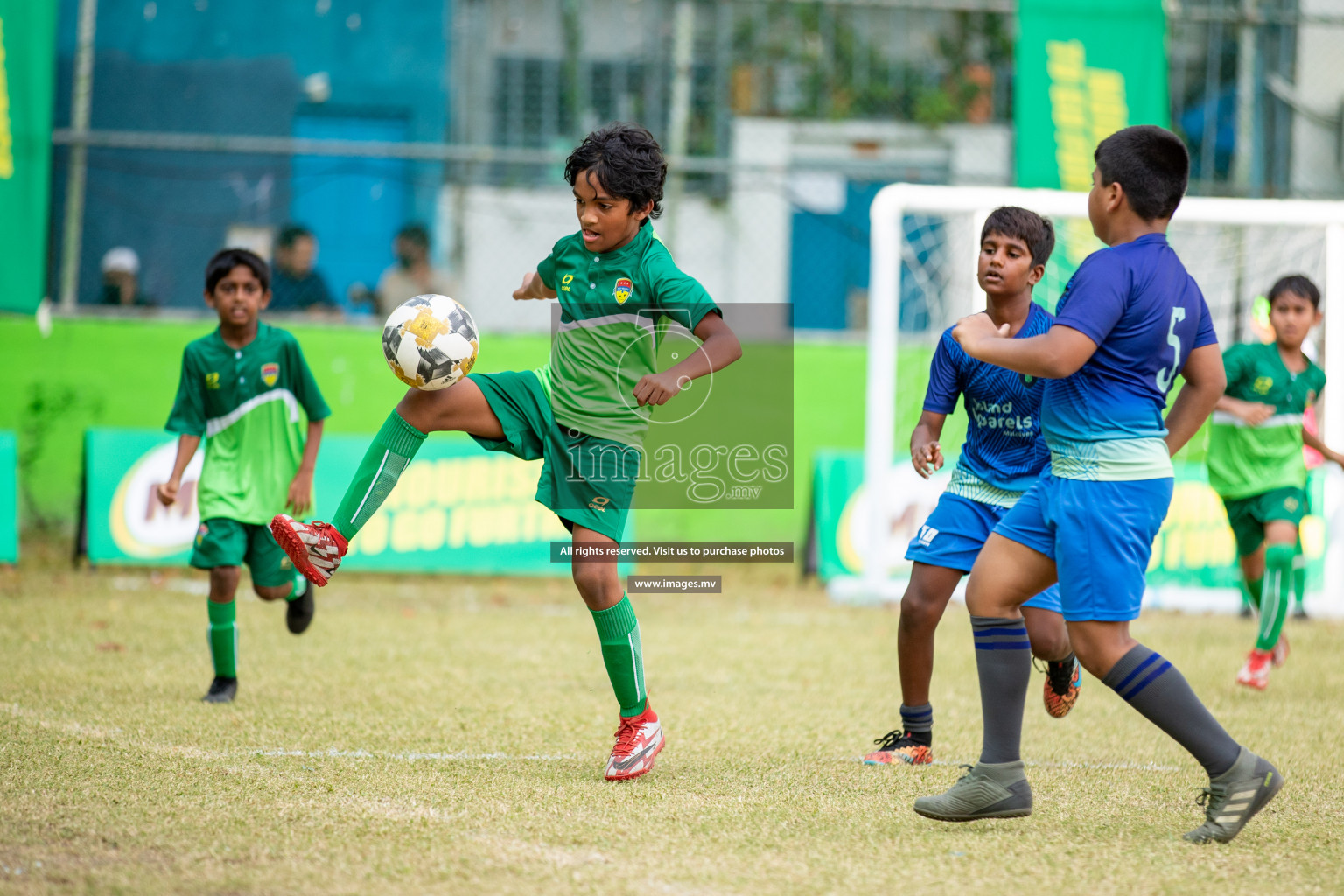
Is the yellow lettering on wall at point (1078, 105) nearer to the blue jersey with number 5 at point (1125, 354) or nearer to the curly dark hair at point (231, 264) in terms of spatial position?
the curly dark hair at point (231, 264)

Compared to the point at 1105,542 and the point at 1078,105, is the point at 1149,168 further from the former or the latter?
the point at 1078,105

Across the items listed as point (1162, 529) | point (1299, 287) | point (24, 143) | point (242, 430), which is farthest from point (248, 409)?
point (1162, 529)

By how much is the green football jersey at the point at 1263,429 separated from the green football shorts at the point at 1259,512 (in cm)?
4

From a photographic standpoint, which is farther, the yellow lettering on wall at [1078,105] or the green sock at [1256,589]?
the yellow lettering on wall at [1078,105]

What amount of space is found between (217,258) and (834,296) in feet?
25.8

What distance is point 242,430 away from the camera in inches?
229

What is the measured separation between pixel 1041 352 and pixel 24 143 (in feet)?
29.4

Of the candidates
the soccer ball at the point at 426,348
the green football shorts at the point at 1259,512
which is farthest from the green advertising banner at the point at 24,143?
the green football shorts at the point at 1259,512

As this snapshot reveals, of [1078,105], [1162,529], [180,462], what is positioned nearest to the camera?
[180,462]

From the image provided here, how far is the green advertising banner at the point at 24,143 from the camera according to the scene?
32.0 feet

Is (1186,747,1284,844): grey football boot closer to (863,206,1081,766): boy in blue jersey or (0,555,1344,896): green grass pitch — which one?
(0,555,1344,896): green grass pitch

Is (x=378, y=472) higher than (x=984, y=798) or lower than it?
higher

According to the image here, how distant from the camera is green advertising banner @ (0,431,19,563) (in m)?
9.11

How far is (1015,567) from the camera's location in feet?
12.1
